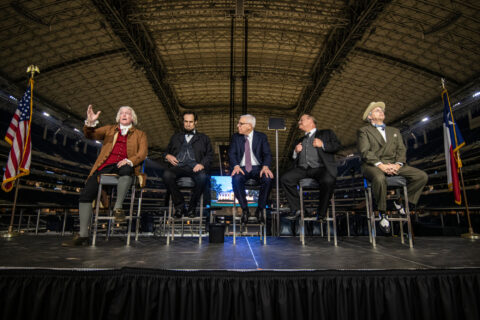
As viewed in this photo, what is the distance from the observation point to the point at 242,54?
998 centimetres

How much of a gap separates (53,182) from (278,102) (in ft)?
40.8

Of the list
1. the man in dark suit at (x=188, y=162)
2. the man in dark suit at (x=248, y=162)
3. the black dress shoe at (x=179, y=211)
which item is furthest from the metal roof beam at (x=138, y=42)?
the black dress shoe at (x=179, y=211)

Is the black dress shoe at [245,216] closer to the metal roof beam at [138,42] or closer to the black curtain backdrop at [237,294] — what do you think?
the black curtain backdrop at [237,294]

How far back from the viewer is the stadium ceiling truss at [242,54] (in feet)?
25.1

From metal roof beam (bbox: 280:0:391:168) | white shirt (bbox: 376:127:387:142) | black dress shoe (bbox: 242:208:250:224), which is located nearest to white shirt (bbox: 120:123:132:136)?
black dress shoe (bbox: 242:208:250:224)

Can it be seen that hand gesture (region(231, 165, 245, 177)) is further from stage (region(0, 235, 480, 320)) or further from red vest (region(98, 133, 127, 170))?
stage (region(0, 235, 480, 320))

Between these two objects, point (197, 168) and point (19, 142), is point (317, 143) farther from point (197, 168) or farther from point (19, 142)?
point (19, 142)

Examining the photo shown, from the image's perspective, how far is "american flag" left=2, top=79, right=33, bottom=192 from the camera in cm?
383

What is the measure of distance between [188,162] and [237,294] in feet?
7.41

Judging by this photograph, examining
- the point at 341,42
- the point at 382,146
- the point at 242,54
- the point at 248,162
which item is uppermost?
the point at 242,54

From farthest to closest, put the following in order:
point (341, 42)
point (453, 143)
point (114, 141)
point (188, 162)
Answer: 1. point (341, 42)
2. point (453, 143)
3. point (188, 162)
4. point (114, 141)

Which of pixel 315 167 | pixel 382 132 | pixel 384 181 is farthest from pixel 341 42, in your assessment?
pixel 384 181

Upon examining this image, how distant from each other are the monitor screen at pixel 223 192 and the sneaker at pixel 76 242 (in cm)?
528

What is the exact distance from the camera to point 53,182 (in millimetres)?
12398
